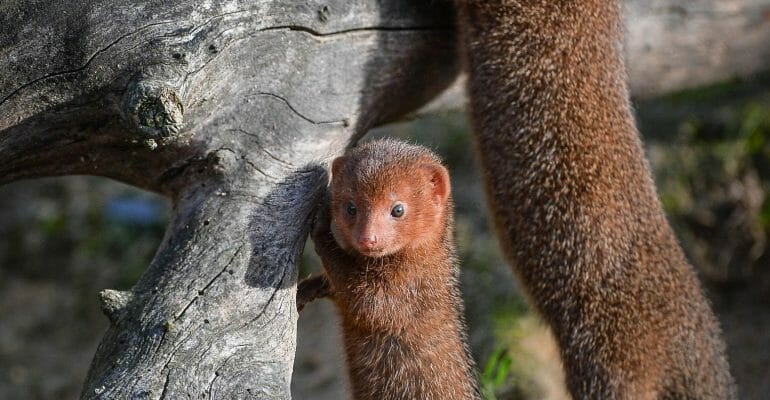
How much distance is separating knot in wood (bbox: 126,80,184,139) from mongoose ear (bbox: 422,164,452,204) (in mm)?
882

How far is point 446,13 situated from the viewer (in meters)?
3.95

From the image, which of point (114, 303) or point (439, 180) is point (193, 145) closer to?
point (114, 303)

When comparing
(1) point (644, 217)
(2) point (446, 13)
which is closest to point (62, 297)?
(2) point (446, 13)

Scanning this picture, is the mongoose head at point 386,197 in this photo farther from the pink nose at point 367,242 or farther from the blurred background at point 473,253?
the blurred background at point 473,253

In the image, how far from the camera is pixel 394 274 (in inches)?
124

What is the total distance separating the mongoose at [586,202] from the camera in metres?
3.79

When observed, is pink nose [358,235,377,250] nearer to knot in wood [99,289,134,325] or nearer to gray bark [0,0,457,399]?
gray bark [0,0,457,399]

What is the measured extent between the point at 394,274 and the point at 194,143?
0.84 m

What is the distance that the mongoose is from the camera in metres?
3.79

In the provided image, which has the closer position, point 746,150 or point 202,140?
point 202,140

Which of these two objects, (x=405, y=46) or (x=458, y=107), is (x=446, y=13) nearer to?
(x=405, y=46)

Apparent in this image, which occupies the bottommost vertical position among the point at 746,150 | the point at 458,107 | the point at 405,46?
the point at 746,150

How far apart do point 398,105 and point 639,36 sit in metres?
1.62

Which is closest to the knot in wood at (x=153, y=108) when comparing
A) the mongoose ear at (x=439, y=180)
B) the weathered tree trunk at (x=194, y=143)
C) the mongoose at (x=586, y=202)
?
the weathered tree trunk at (x=194, y=143)
